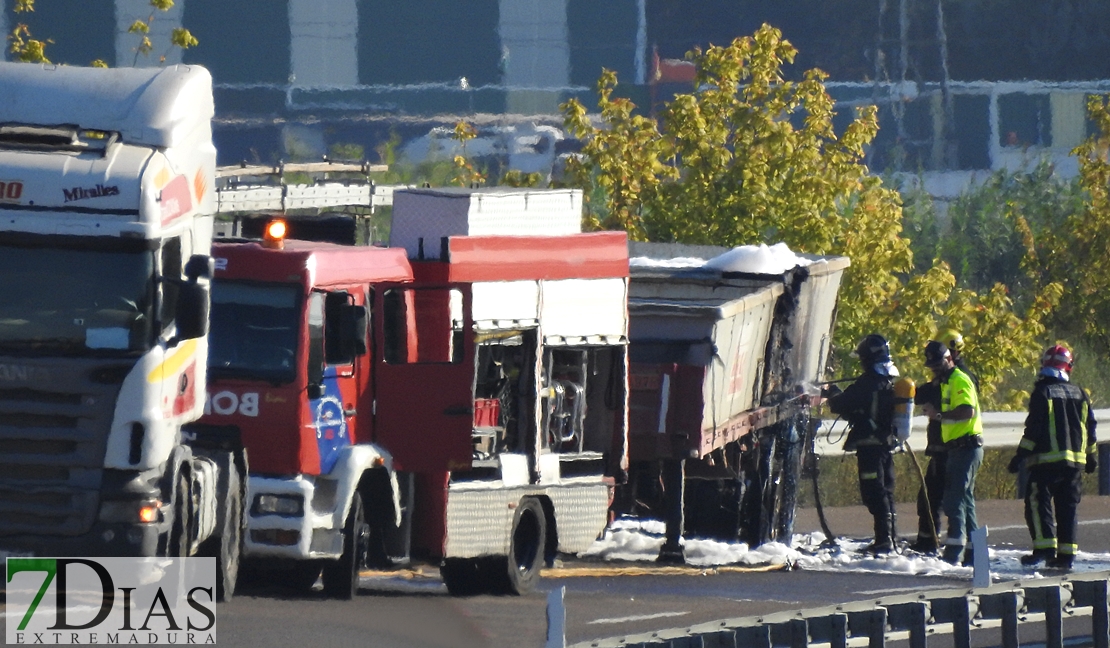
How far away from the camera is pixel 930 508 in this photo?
16.6 m

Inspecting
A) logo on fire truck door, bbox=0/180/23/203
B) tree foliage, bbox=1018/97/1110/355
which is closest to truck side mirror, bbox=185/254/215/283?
logo on fire truck door, bbox=0/180/23/203

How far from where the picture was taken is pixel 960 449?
1609 centimetres

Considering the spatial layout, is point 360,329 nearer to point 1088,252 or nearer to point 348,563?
point 348,563

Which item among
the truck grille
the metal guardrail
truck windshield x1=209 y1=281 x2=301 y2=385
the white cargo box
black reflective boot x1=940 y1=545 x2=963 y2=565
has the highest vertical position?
the metal guardrail

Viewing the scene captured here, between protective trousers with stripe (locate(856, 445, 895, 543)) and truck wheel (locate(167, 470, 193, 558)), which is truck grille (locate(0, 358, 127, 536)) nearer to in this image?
truck wheel (locate(167, 470, 193, 558))

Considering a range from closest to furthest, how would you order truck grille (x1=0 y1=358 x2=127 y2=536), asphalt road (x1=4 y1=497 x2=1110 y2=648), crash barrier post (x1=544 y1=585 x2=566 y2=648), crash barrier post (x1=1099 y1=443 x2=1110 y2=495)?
crash barrier post (x1=544 y1=585 x2=566 y2=648) < truck grille (x1=0 y1=358 x2=127 y2=536) < asphalt road (x1=4 y1=497 x2=1110 y2=648) < crash barrier post (x1=1099 y1=443 x2=1110 y2=495)

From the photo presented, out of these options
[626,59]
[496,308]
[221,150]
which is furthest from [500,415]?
[626,59]

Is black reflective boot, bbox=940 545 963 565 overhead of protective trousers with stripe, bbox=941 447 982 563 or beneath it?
beneath

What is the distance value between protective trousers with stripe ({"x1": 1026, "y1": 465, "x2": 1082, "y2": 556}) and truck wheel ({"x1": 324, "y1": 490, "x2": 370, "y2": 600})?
575 cm

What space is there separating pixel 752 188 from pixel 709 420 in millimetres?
9476

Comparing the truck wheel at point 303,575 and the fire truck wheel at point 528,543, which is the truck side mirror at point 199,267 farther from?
the fire truck wheel at point 528,543

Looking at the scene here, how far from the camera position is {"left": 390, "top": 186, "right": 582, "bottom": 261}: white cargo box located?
13.8 meters

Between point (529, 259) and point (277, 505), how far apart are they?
113 inches

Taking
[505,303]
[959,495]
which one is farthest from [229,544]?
[959,495]
